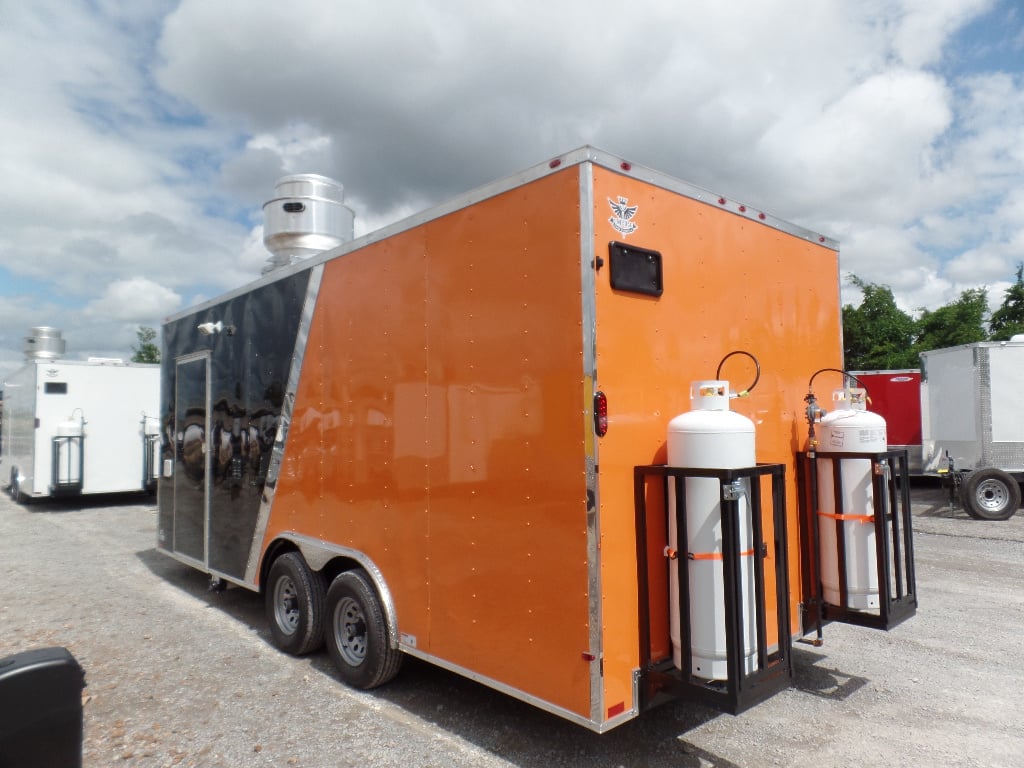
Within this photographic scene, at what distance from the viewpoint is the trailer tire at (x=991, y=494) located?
11.1m

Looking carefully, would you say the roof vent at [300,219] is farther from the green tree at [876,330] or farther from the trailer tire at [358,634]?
the green tree at [876,330]

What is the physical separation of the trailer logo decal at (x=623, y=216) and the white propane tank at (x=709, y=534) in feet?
2.92

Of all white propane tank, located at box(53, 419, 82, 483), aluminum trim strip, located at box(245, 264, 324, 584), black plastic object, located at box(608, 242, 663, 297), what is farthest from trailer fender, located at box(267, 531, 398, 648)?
white propane tank, located at box(53, 419, 82, 483)

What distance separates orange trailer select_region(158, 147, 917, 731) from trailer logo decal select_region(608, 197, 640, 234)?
0.05 feet

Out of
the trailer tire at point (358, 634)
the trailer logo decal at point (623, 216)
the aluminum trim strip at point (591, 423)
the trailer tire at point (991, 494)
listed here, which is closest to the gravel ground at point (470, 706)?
the trailer tire at point (358, 634)

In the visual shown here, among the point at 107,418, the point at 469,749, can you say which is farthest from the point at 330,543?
the point at 107,418

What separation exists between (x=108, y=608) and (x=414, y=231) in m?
5.43

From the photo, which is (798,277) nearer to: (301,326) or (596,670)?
(596,670)

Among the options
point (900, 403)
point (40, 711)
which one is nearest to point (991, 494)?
point (900, 403)

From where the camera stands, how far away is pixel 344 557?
476cm

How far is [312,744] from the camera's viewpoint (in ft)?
12.8

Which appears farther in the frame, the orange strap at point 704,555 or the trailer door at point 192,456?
the trailer door at point 192,456

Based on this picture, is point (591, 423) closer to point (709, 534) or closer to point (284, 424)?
point (709, 534)

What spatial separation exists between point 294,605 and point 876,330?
3093 cm
